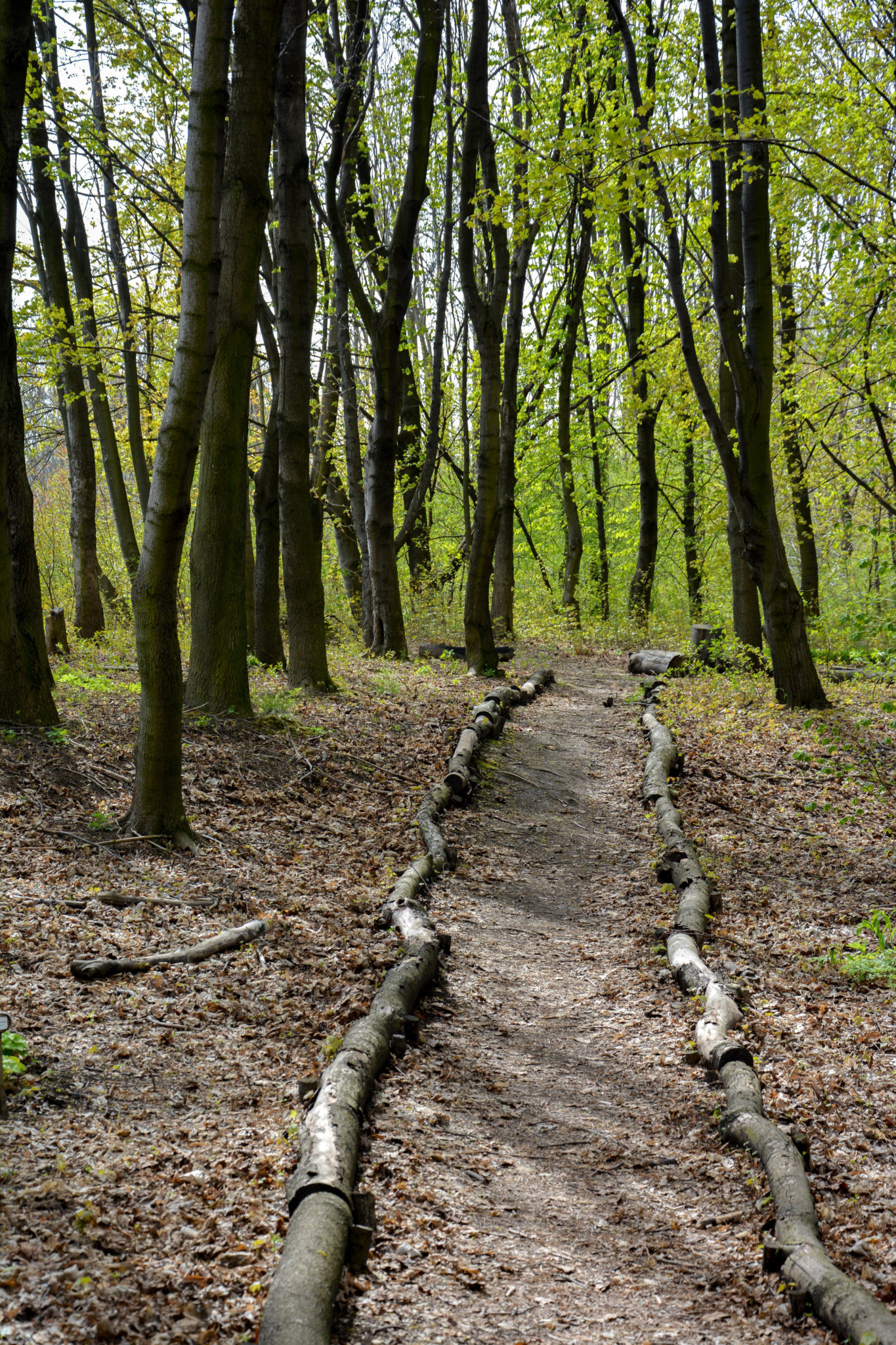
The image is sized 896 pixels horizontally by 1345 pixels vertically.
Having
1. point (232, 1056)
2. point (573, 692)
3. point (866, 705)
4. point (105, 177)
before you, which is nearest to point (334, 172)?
point (105, 177)

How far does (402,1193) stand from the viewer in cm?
318

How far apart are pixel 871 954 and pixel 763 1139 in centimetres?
209

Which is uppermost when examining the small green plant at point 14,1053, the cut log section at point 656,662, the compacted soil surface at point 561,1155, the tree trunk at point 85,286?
the tree trunk at point 85,286

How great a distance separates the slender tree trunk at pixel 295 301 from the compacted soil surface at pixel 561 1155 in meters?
4.85

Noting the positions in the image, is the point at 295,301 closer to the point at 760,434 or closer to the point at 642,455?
the point at 760,434

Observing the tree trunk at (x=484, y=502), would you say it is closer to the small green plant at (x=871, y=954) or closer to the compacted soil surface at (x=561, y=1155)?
the compacted soil surface at (x=561, y=1155)

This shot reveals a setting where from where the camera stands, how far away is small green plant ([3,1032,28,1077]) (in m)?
3.35

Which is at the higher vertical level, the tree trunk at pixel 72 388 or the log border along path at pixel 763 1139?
the tree trunk at pixel 72 388

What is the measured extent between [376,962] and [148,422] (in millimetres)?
17797

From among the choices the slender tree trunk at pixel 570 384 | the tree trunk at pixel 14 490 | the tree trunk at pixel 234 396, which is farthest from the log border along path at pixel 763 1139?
the slender tree trunk at pixel 570 384

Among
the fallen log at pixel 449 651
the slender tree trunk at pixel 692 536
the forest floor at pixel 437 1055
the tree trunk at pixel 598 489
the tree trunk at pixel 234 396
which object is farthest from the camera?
the slender tree trunk at pixel 692 536

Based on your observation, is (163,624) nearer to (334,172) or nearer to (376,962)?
(376,962)

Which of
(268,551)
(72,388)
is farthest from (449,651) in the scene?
(72,388)

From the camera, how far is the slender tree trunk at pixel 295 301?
9.54 m
